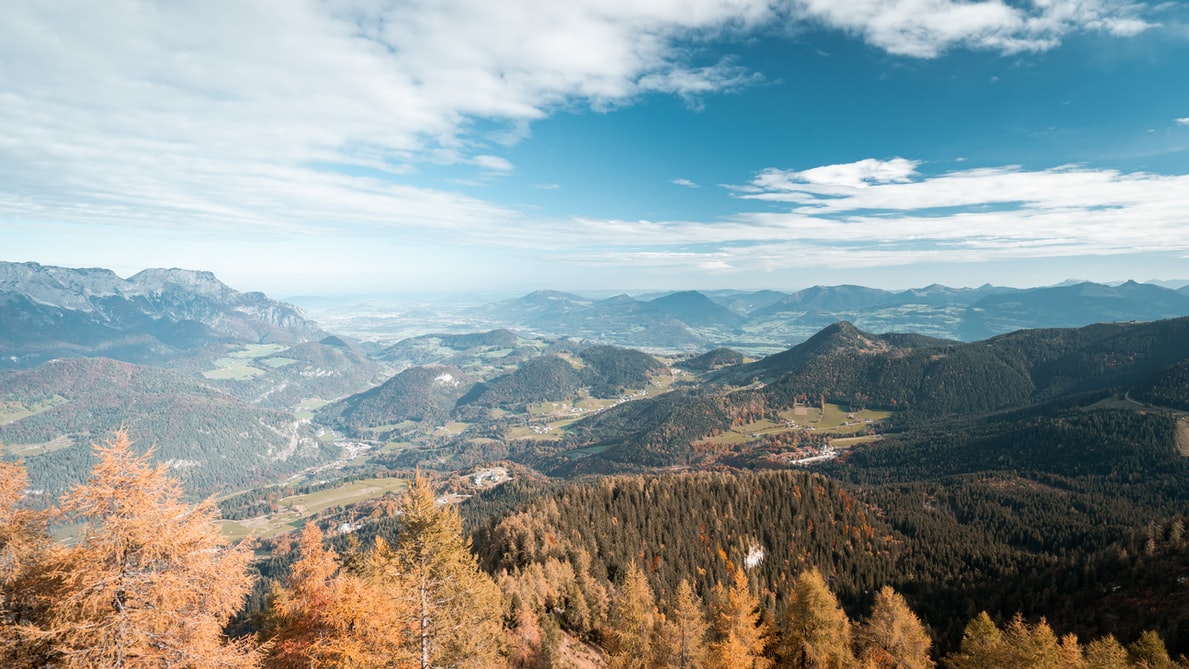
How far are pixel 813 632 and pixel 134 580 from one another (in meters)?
61.4

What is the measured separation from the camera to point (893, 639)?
66875mm

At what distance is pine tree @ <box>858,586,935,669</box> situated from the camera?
6600cm

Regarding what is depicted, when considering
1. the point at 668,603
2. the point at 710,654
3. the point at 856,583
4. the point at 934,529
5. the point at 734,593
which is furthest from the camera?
the point at 934,529

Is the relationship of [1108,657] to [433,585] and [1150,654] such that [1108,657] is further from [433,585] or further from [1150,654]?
[433,585]

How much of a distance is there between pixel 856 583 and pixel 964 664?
79703 millimetres

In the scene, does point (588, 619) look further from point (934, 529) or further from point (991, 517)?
point (991, 517)

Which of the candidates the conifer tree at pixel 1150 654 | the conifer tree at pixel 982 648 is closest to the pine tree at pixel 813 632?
the conifer tree at pixel 982 648

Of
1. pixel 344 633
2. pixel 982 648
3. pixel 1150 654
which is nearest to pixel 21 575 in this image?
pixel 344 633

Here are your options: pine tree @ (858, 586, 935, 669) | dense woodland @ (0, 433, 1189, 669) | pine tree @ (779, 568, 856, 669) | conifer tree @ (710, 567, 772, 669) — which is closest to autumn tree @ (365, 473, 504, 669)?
dense woodland @ (0, 433, 1189, 669)

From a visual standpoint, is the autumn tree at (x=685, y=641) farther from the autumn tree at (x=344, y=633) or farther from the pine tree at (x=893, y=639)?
the pine tree at (x=893, y=639)

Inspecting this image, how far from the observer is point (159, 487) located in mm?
18969

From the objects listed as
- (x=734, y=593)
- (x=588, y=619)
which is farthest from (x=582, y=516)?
(x=734, y=593)

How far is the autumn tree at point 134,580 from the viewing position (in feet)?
57.5

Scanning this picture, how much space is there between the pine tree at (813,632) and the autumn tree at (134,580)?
2172 inches
